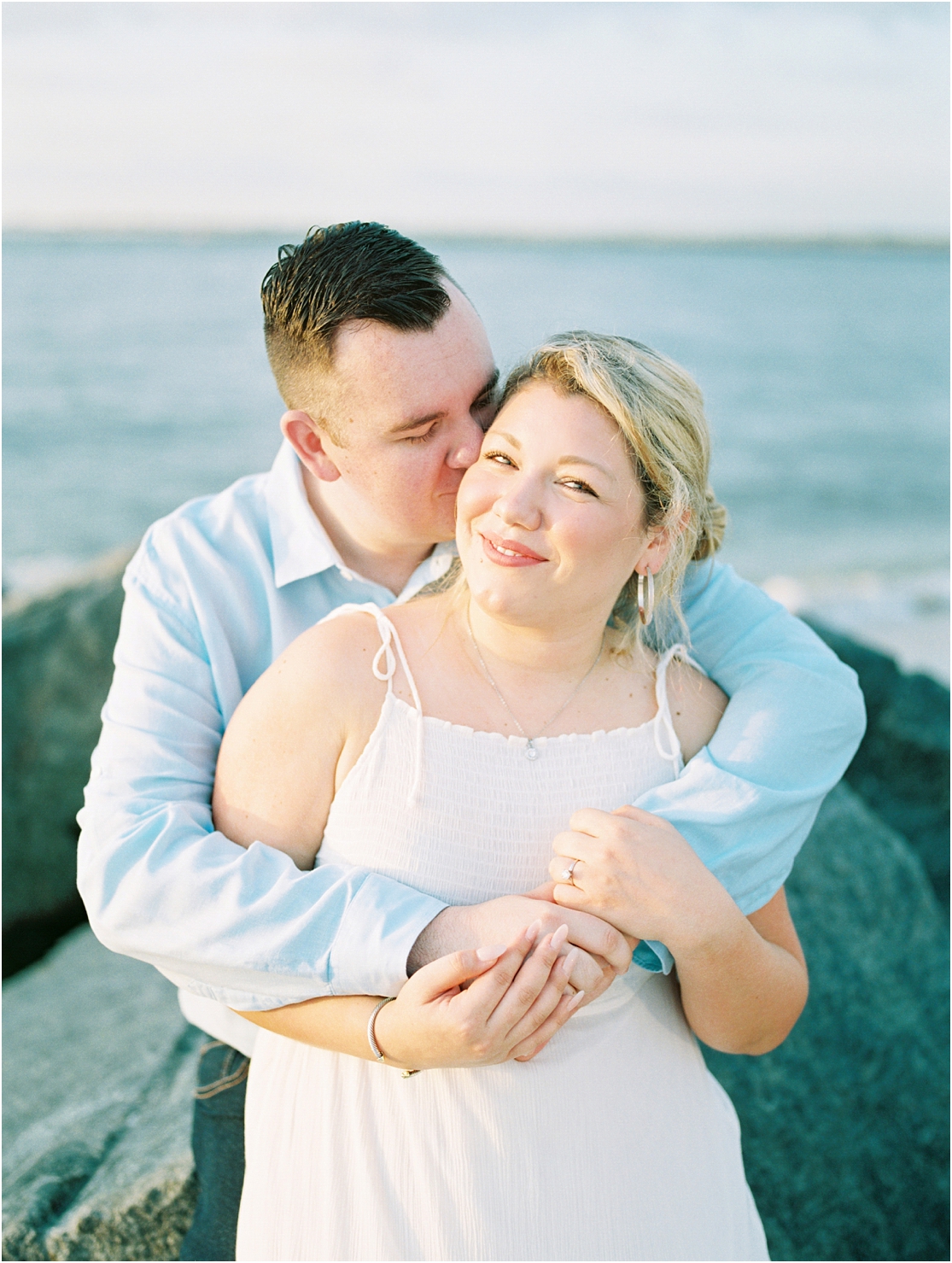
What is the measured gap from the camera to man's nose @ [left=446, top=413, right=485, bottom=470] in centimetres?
266

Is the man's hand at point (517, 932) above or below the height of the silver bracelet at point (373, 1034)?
above

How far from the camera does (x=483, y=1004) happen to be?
6.41 ft

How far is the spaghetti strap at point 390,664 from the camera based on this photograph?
224 centimetres

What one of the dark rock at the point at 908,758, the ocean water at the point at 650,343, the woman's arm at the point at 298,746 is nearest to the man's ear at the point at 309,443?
the ocean water at the point at 650,343

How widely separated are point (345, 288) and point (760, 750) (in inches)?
61.6

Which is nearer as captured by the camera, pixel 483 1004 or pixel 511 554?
pixel 483 1004

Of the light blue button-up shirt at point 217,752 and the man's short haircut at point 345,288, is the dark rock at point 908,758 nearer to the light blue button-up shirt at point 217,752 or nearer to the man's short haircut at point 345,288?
the light blue button-up shirt at point 217,752

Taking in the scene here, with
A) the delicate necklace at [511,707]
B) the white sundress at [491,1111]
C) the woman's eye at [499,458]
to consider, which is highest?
the woman's eye at [499,458]

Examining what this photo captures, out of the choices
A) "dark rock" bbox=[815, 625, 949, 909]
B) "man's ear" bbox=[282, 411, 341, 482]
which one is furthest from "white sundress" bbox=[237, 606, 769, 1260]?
"dark rock" bbox=[815, 625, 949, 909]

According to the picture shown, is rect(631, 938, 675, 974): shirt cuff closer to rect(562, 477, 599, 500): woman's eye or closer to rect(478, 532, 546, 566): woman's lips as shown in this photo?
rect(478, 532, 546, 566): woman's lips

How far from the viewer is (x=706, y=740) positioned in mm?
2533

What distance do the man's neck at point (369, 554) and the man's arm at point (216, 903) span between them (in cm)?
80

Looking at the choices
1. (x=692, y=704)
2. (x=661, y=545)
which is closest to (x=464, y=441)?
(x=661, y=545)

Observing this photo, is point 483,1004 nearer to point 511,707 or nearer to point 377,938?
point 377,938
